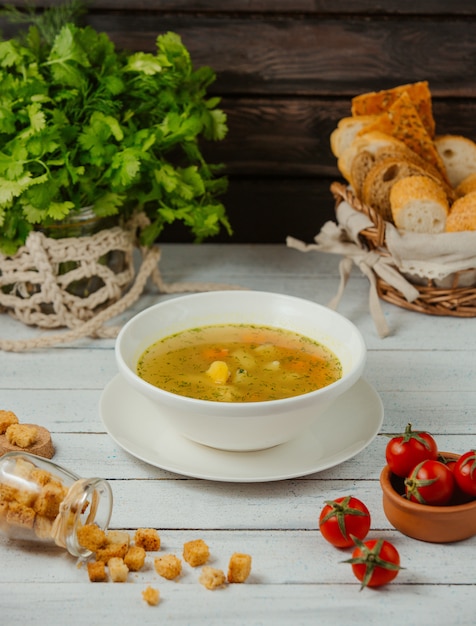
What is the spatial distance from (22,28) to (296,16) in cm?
73

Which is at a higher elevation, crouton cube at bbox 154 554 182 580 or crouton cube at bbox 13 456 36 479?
crouton cube at bbox 13 456 36 479

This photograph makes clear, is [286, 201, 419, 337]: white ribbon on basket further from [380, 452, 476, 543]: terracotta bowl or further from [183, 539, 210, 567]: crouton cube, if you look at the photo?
[183, 539, 210, 567]: crouton cube

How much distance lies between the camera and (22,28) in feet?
7.08

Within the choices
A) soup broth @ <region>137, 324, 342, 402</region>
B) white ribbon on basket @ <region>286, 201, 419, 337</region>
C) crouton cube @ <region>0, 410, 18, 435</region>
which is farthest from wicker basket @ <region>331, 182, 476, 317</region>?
crouton cube @ <region>0, 410, 18, 435</region>

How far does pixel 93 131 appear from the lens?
64.3 inches

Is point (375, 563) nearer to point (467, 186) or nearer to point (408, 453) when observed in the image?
point (408, 453)

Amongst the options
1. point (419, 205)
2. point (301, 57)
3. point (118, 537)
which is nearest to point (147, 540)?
point (118, 537)

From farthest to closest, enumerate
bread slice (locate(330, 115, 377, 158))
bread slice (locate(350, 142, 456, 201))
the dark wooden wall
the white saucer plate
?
1. the dark wooden wall
2. bread slice (locate(330, 115, 377, 158))
3. bread slice (locate(350, 142, 456, 201))
4. the white saucer plate

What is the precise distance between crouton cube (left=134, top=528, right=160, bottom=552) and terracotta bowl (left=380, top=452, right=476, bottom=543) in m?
0.32

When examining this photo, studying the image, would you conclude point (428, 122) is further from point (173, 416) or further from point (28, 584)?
point (28, 584)

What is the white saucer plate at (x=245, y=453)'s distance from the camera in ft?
3.97

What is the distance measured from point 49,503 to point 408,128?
1.29 metres

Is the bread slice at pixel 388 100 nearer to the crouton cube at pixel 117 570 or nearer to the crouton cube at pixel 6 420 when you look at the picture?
the crouton cube at pixel 6 420

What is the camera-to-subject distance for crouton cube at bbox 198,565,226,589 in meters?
1.01
